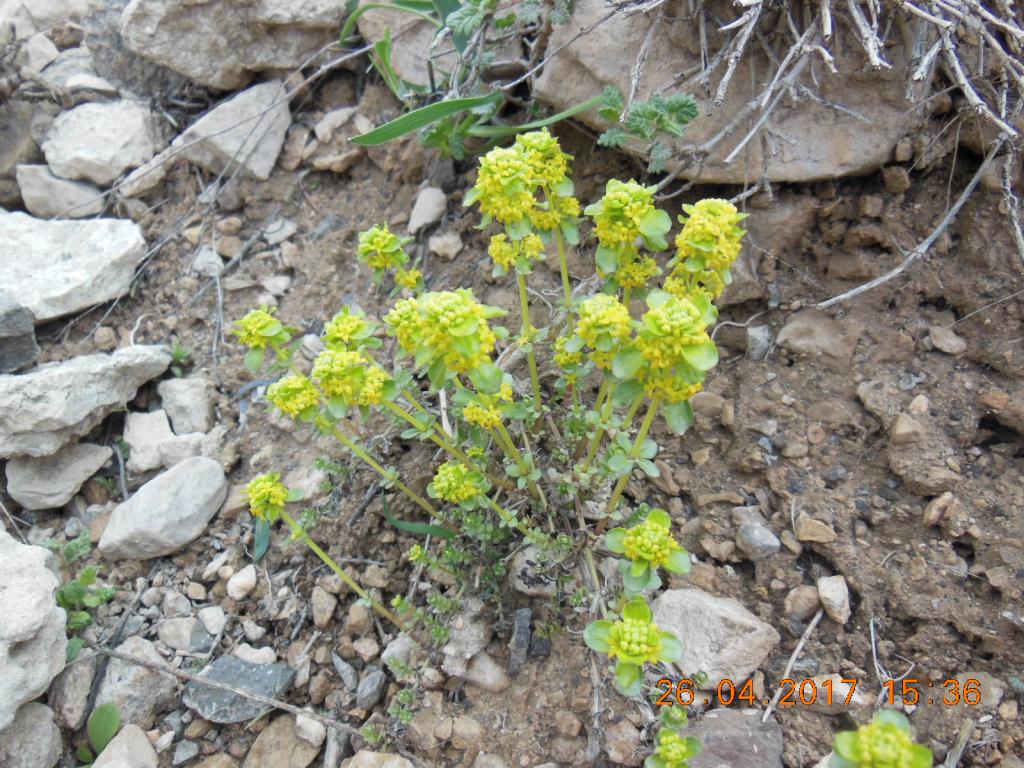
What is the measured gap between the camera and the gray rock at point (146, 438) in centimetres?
291

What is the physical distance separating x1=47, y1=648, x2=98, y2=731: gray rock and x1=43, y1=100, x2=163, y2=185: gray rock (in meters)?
2.12

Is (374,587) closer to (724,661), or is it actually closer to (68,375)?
(724,661)

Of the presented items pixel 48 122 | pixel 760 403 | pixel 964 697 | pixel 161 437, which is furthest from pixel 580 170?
pixel 48 122

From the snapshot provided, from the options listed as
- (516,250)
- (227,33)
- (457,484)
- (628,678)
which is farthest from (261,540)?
(227,33)

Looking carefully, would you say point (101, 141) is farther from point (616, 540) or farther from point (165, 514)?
point (616, 540)

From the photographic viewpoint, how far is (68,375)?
277cm

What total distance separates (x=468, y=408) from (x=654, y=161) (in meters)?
1.01

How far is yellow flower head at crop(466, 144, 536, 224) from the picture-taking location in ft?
6.31

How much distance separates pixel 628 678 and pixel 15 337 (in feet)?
8.16

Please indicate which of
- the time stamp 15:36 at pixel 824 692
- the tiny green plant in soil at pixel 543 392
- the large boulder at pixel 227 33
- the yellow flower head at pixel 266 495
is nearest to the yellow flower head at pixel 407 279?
the tiny green plant in soil at pixel 543 392

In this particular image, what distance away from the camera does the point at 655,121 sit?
7.93ft

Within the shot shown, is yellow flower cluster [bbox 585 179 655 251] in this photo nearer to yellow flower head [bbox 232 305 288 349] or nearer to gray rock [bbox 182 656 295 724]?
yellow flower head [bbox 232 305 288 349]

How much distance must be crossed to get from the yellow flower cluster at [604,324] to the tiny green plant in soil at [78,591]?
1843mm

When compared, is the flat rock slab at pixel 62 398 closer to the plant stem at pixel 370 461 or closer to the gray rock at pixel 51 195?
the gray rock at pixel 51 195
